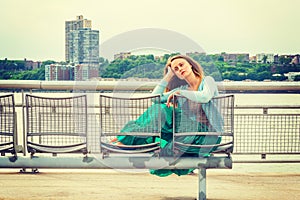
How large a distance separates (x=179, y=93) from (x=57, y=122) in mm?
974

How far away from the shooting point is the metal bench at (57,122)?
4.95 metres

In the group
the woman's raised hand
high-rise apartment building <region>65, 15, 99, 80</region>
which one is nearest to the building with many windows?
high-rise apartment building <region>65, 15, 99, 80</region>

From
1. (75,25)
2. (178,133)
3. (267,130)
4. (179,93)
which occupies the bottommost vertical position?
(267,130)

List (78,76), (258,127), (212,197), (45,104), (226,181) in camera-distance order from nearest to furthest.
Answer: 1. (45,104)
2. (212,197)
3. (78,76)
4. (226,181)
5. (258,127)

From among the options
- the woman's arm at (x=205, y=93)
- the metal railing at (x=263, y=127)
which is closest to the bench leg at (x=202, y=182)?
the woman's arm at (x=205, y=93)

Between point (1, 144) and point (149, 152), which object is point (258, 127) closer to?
point (149, 152)

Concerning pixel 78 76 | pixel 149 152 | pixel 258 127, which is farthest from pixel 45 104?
pixel 258 127

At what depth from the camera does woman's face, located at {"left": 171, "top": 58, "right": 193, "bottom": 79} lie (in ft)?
17.4

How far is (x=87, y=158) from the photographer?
5020mm

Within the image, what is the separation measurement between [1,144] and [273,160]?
3.72 metres

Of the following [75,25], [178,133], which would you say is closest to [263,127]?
[75,25]

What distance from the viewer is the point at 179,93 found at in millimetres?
5094

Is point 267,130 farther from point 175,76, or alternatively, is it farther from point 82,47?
point 175,76

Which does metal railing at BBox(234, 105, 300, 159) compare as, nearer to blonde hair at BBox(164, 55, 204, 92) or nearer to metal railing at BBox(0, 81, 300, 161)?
metal railing at BBox(0, 81, 300, 161)
